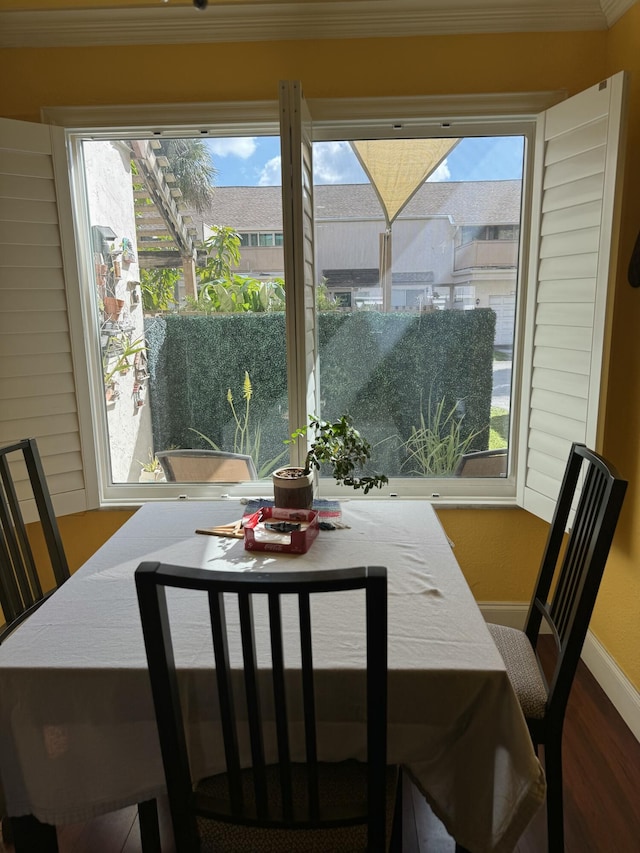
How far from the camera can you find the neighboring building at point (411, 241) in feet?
7.94

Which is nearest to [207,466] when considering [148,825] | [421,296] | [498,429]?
[421,296]

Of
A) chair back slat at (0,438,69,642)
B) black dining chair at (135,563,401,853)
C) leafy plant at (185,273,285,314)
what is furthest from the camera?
leafy plant at (185,273,285,314)

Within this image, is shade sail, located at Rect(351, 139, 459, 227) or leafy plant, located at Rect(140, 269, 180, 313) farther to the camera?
leafy plant, located at Rect(140, 269, 180, 313)

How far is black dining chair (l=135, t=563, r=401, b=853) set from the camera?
88 centimetres

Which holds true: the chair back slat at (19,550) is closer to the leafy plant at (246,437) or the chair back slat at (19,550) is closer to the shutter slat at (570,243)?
the leafy plant at (246,437)

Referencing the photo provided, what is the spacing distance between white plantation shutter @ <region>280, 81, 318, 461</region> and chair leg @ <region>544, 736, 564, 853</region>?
1.27 meters

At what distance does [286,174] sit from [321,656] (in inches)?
65.0

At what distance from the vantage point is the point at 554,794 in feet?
4.64

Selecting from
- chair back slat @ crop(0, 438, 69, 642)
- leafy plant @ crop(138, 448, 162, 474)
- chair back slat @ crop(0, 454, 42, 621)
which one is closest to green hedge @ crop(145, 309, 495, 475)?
leafy plant @ crop(138, 448, 162, 474)

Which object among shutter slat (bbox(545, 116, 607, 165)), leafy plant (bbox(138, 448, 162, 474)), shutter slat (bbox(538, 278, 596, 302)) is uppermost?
shutter slat (bbox(545, 116, 607, 165))

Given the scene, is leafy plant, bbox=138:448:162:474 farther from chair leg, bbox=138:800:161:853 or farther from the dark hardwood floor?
chair leg, bbox=138:800:161:853

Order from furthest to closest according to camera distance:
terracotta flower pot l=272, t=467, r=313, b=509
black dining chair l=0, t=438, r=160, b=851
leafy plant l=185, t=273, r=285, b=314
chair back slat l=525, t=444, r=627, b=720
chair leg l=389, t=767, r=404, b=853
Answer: leafy plant l=185, t=273, r=285, b=314
terracotta flower pot l=272, t=467, r=313, b=509
black dining chair l=0, t=438, r=160, b=851
chair back slat l=525, t=444, r=627, b=720
chair leg l=389, t=767, r=404, b=853

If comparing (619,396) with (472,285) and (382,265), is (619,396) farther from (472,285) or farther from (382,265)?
(382,265)

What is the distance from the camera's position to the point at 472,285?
247cm
